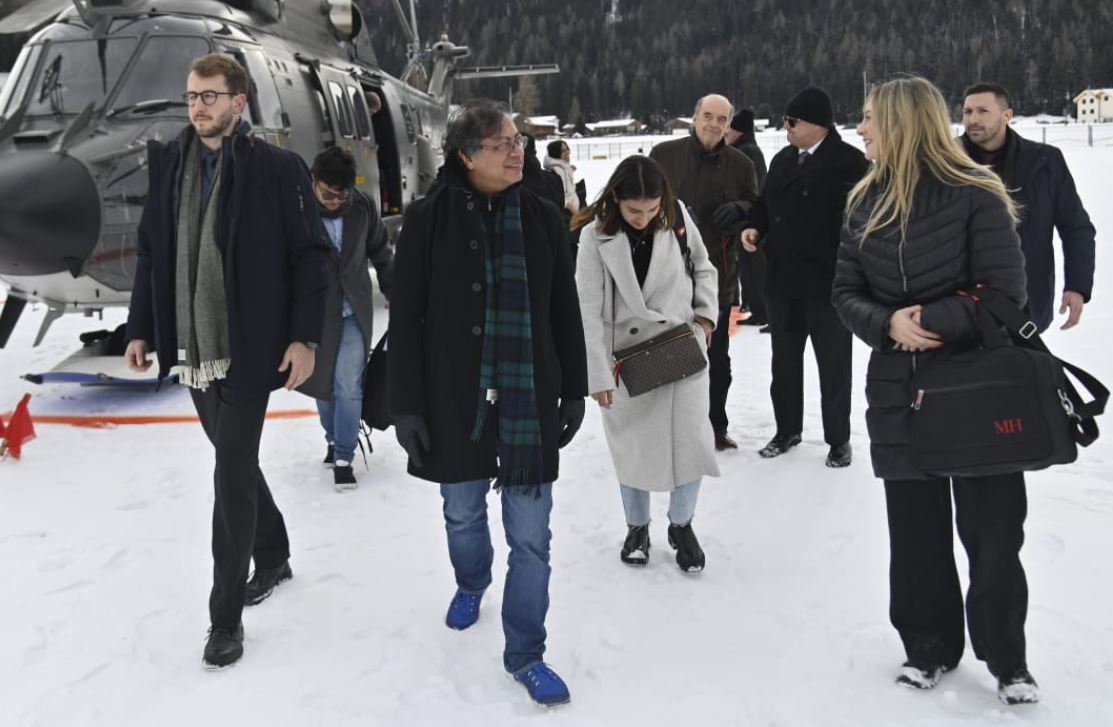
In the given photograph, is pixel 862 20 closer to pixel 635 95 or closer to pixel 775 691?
pixel 635 95

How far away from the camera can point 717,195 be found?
5398 mm

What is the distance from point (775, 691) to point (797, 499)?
179 centimetres

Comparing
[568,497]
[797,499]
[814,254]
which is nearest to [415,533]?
[568,497]

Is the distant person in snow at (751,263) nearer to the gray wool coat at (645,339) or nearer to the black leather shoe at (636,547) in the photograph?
the gray wool coat at (645,339)

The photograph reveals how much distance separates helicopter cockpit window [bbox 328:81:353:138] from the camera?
28.2 ft

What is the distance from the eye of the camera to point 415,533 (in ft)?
14.3

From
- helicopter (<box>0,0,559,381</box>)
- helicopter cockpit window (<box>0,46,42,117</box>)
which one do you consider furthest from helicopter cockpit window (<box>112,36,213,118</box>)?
helicopter cockpit window (<box>0,46,42,117</box>)

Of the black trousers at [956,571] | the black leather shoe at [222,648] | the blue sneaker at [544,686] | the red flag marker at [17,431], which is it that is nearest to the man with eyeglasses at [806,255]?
the black trousers at [956,571]

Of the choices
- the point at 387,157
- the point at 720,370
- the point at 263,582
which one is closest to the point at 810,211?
the point at 720,370

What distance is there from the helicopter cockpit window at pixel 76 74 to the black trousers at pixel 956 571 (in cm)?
620

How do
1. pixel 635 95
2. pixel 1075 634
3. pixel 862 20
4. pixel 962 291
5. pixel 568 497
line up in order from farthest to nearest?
pixel 862 20 < pixel 635 95 < pixel 568 497 < pixel 1075 634 < pixel 962 291

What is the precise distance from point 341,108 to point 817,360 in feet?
18.5

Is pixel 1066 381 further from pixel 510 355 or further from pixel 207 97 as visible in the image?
pixel 207 97

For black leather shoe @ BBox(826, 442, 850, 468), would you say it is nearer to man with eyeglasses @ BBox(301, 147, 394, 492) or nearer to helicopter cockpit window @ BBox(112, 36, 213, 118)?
man with eyeglasses @ BBox(301, 147, 394, 492)
